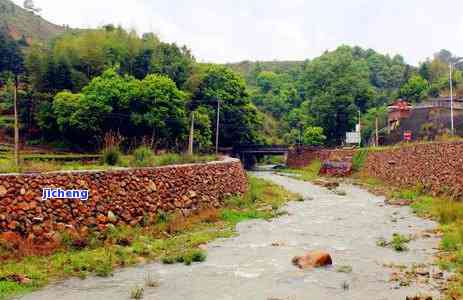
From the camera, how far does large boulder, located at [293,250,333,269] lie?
15095mm

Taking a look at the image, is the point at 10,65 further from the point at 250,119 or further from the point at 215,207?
the point at 215,207

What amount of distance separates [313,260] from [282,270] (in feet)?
3.73

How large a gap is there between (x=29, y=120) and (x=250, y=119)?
31207 mm

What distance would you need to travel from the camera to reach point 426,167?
3494 cm

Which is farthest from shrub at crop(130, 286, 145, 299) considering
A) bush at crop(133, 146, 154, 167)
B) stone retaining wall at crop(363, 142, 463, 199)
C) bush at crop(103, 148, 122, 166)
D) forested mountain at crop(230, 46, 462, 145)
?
forested mountain at crop(230, 46, 462, 145)

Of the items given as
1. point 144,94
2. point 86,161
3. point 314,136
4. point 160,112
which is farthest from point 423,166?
point 314,136

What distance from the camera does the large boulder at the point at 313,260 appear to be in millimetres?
15095

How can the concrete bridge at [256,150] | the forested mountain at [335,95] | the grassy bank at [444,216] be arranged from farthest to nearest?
the forested mountain at [335,95] < the concrete bridge at [256,150] < the grassy bank at [444,216]

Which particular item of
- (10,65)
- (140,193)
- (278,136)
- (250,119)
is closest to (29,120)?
(10,65)

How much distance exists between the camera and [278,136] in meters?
115

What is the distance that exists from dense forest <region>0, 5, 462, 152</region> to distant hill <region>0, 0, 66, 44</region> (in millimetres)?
54874

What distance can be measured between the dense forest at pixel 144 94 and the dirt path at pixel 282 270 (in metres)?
23.2

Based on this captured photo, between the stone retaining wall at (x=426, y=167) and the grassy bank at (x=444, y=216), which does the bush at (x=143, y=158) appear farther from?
the stone retaining wall at (x=426, y=167)

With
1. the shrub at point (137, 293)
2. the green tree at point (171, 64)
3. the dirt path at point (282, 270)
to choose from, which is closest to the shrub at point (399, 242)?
the dirt path at point (282, 270)
